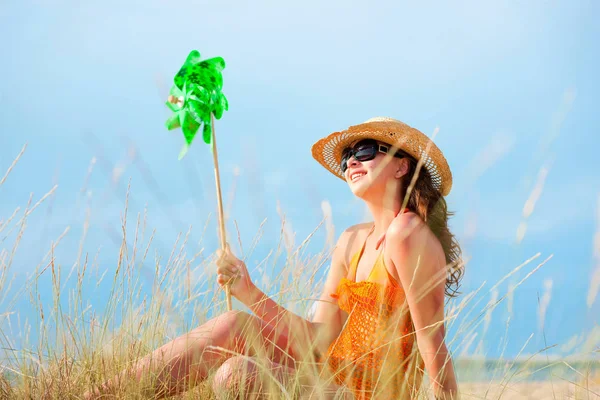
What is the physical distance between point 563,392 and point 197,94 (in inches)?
73.4

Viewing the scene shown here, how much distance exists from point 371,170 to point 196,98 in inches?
31.5

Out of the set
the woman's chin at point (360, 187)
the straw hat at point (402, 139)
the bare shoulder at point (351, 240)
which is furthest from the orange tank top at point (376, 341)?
the straw hat at point (402, 139)

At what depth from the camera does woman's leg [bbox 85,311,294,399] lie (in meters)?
2.26

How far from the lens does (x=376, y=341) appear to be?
2412 millimetres

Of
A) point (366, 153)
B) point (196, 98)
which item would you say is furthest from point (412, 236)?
point (196, 98)

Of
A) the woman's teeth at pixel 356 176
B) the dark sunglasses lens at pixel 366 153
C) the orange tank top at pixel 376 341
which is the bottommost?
the orange tank top at pixel 376 341

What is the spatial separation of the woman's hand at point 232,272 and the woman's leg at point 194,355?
0.53ft

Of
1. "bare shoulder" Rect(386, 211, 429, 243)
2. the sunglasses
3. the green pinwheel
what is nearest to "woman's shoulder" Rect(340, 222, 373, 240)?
the sunglasses

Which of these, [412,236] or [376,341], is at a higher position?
[412,236]

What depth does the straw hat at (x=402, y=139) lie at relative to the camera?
2631 mm

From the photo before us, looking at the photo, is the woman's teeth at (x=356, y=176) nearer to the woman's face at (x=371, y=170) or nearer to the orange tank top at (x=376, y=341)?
the woman's face at (x=371, y=170)

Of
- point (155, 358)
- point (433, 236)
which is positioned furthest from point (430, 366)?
point (155, 358)

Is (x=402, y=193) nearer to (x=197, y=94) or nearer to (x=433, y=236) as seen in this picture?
(x=433, y=236)

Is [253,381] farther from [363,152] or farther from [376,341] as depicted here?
[363,152]
